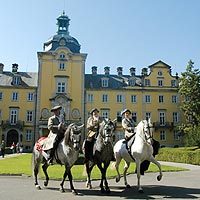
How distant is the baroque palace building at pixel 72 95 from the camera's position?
177 feet

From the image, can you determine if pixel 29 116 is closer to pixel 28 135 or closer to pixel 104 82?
pixel 28 135

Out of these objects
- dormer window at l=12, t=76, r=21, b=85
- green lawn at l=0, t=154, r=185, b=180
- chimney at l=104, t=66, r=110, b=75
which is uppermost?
chimney at l=104, t=66, r=110, b=75

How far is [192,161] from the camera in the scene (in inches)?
1029

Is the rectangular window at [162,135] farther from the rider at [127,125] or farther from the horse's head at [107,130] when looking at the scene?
the horse's head at [107,130]

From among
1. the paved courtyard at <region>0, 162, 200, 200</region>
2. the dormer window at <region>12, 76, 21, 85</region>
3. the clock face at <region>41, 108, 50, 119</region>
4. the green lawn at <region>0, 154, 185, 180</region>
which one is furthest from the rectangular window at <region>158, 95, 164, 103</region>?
the paved courtyard at <region>0, 162, 200, 200</region>

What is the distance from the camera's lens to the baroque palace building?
54.0m

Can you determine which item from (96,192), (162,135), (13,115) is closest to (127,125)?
(96,192)

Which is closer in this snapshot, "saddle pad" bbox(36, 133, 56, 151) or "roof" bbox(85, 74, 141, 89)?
"saddle pad" bbox(36, 133, 56, 151)

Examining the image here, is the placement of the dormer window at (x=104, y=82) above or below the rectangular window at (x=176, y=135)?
above

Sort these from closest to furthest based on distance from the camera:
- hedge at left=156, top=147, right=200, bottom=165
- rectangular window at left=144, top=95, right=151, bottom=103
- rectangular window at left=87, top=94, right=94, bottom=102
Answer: hedge at left=156, top=147, right=200, bottom=165 → rectangular window at left=87, top=94, right=94, bottom=102 → rectangular window at left=144, top=95, right=151, bottom=103

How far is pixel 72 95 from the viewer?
54844mm

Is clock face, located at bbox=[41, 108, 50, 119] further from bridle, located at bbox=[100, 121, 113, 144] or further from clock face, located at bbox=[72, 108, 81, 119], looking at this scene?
bridle, located at bbox=[100, 121, 113, 144]

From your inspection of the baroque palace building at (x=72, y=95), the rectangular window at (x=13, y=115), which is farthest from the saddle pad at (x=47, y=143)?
the rectangular window at (x=13, y=115)

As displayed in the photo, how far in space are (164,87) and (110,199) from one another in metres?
50.1
